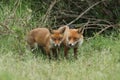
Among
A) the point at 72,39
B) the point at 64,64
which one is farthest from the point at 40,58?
the point at 64,64

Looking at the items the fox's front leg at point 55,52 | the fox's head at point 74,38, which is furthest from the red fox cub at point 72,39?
the fox's front leg at point 55,52

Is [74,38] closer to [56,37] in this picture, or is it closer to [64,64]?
[56,37]

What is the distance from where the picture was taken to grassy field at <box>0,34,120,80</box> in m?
7.78

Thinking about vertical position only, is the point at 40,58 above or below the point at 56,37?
below

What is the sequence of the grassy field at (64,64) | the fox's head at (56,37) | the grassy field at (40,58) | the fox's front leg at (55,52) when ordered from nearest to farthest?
the grassy field at (64,64) < the grassy field at (40,58) < the fox's head at (56,37) < the fox's front leg at (55,52)

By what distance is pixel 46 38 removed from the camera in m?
11.4

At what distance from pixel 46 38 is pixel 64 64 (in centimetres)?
174

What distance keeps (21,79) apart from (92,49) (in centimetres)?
472

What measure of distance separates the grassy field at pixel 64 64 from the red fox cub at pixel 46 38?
0.98 ft

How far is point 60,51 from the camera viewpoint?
38.4 feet

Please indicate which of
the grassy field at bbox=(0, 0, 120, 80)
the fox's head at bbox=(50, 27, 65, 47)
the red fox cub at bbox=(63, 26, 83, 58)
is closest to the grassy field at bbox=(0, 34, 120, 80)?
the grassy field at bbox=(0, 0, 120, 80)

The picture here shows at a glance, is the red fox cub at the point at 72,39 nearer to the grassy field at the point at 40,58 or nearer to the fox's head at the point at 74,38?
the fox's head at the point at 74,38

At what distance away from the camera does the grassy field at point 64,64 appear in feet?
25.5

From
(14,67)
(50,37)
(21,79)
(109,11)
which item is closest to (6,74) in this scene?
(21,79)
